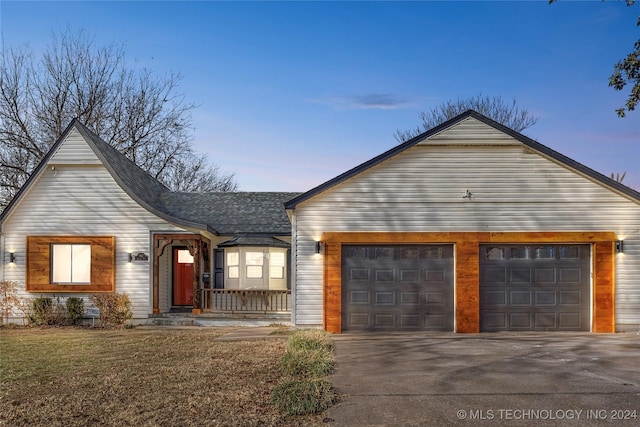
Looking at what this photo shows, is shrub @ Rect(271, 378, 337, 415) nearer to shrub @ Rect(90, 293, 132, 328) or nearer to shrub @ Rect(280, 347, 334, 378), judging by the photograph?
shrub @ Rect(280, 347, 334, 378)

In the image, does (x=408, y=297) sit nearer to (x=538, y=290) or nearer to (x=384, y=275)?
(x=384, y=275)

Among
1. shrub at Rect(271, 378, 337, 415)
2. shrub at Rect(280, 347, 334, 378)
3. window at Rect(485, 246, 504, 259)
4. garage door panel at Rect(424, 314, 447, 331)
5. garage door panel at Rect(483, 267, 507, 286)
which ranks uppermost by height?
window at Rect(485, 246, 504, 259)

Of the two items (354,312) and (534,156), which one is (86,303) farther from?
(534,156)

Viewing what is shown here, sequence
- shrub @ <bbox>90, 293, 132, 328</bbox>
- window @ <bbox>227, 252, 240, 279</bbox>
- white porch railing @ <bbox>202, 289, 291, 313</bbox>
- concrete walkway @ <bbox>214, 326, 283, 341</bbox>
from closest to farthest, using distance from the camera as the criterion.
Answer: concrete walkway @ <bbox>214, 326, 283, 341</bbox>
shrub @ <bbox>90, 293, 132, 328</bbox>
white porch railing @ <bbox>202, 289, 291, 313</bbox>
window @ <bbox>227, 252, 240, 279</bbox>

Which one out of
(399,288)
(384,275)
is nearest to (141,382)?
(384,275)

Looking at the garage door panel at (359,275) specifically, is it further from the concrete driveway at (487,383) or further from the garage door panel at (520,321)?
the garage door panel at (520,321)

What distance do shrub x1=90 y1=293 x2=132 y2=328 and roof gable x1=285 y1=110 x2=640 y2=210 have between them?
617 cm

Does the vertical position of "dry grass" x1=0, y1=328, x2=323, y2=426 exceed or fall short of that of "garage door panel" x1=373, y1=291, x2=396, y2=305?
it falls short

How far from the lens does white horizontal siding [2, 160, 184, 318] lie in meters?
16.1

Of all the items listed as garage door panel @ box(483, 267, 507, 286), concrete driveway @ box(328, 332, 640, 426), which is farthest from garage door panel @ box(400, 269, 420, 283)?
concrete driveway @ box(328, 332, 640, 426)

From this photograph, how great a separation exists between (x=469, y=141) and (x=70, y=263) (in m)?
12.6

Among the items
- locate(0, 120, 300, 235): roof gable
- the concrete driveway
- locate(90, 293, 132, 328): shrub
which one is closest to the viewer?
the concrete driveway

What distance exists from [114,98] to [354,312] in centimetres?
2248

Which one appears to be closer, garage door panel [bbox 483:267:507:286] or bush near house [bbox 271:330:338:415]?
bush near house [bbox 271:330:338:415]
